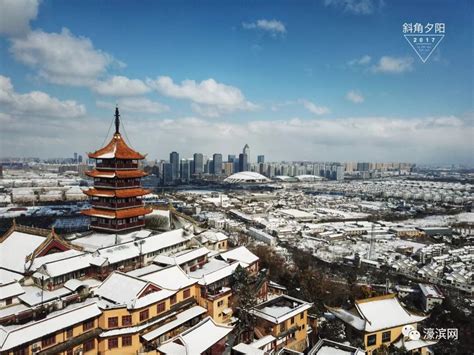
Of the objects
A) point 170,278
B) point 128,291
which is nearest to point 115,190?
point 170,278

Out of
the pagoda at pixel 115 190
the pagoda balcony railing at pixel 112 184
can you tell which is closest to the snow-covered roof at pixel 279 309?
the pagoda at pixel 115 190

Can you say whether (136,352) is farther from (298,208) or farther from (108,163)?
(298,208)

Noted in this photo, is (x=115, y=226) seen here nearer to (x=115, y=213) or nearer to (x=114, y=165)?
(x=115, y=213)

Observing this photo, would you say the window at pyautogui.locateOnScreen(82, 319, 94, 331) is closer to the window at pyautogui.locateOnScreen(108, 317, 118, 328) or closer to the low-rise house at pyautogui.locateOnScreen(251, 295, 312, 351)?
the window at pyautogui.locateOnScreen(108, 317, 118, 328)

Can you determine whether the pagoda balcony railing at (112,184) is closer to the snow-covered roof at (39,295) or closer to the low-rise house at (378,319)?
the snow-covered roof at (39,295)

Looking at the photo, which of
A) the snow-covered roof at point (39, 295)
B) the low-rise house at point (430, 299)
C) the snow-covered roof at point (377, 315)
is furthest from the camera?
the low-rise house at point (430, 299)

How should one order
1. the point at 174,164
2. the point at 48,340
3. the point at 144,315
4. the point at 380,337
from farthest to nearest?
1. the point at 174,164
2. the point at 380,337
3. the point at 144,315
4. the point at 48,340

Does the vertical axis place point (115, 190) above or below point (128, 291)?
above
